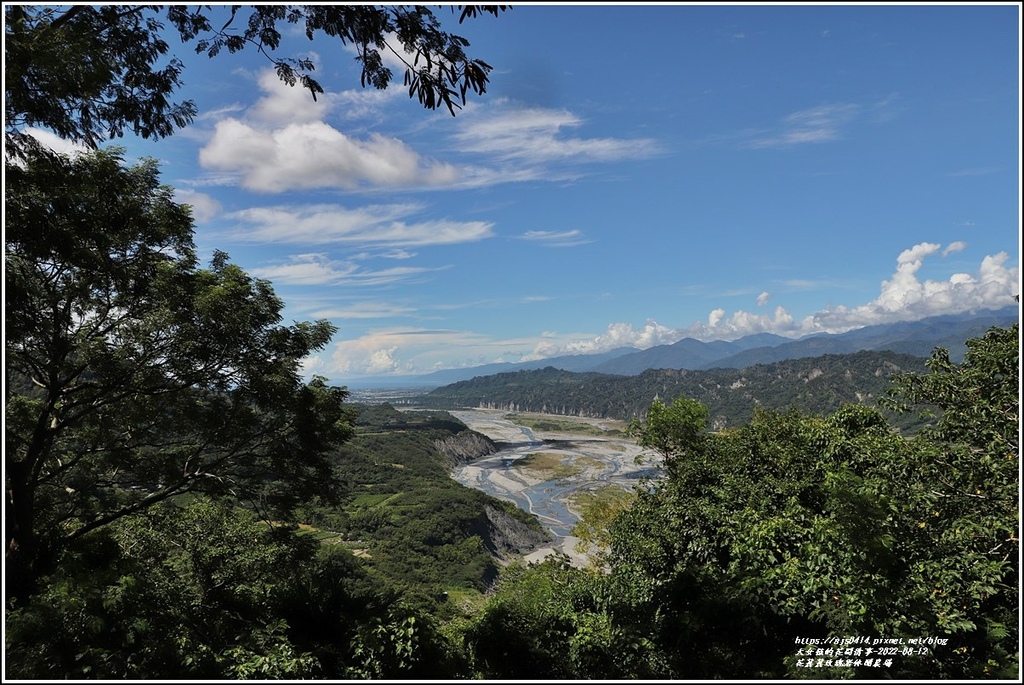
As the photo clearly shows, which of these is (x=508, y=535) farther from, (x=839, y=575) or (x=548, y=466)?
(x=839, y=575)

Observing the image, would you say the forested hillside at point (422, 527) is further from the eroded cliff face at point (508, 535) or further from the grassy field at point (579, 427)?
the grassy field at point (579, 427)

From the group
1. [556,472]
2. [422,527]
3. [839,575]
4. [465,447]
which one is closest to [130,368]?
[839,575]

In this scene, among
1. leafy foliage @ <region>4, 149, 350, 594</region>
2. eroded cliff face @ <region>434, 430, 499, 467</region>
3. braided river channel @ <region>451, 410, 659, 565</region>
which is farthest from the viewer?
eroded cliff face @ <region>434, 430, 499, 467</region>

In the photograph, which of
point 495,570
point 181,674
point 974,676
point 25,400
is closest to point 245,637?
point 181,674

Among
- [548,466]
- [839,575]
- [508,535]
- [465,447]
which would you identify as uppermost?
[839,575]

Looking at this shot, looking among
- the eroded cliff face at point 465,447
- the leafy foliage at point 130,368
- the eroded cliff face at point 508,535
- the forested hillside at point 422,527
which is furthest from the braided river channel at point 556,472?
the leafy foliage at point 130,368

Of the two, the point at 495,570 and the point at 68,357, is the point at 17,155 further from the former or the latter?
the point at 495,570

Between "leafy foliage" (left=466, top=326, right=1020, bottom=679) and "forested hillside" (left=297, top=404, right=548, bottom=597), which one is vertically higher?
"leafy foliage" (left=466, top=326, right=1020, bottom=679)

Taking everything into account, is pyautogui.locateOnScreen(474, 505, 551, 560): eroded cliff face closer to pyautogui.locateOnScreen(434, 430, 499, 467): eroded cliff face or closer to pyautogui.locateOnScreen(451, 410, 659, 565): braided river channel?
pyautogui.locateOnScreen(451, 410, 659, 565): braided river channel

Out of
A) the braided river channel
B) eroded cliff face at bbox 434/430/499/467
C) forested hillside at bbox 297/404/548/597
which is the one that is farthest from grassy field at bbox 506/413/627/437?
forested hillside at bbox 297/404/548/597
